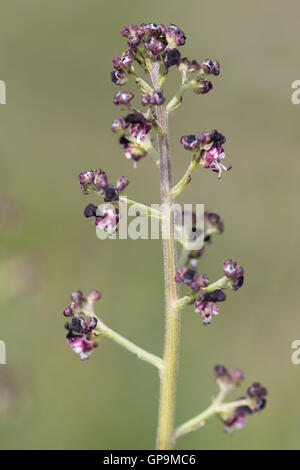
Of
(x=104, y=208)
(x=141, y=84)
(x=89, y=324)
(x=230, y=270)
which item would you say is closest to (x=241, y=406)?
(x=230, y=270)

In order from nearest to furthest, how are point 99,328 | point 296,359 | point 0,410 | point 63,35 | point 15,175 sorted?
point 99,328 < point 0,410 < point 296,359 < point 15,175 < point 63,35

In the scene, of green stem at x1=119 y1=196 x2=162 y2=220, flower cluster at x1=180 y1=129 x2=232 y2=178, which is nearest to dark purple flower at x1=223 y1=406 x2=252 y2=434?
green stem at x1=119 y1=196 x2=162 y2=220

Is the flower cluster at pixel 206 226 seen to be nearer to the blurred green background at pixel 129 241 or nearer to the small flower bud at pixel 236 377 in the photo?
the small flower bud at pixel 236 377

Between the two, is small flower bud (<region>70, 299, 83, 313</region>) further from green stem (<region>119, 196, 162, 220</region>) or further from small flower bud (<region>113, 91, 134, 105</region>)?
small flower bud (<region>113, 91, 134, 105</region>)

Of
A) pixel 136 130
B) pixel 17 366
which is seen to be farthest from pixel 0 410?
pixel 136 130

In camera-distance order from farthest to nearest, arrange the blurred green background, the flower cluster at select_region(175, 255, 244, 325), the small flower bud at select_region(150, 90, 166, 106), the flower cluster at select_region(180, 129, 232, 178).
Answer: the blurred green background → the flower cluster at select_region(180, 129, 232, 178) → the flower cluster at select_region(175, 255, 244, 325) → the small flower bud at select_region(150, 90, 166, 106)

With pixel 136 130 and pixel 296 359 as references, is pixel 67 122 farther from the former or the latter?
pixel 136 130

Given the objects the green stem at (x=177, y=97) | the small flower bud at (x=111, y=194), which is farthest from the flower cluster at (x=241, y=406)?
the green stem at (x=177, y=97)
